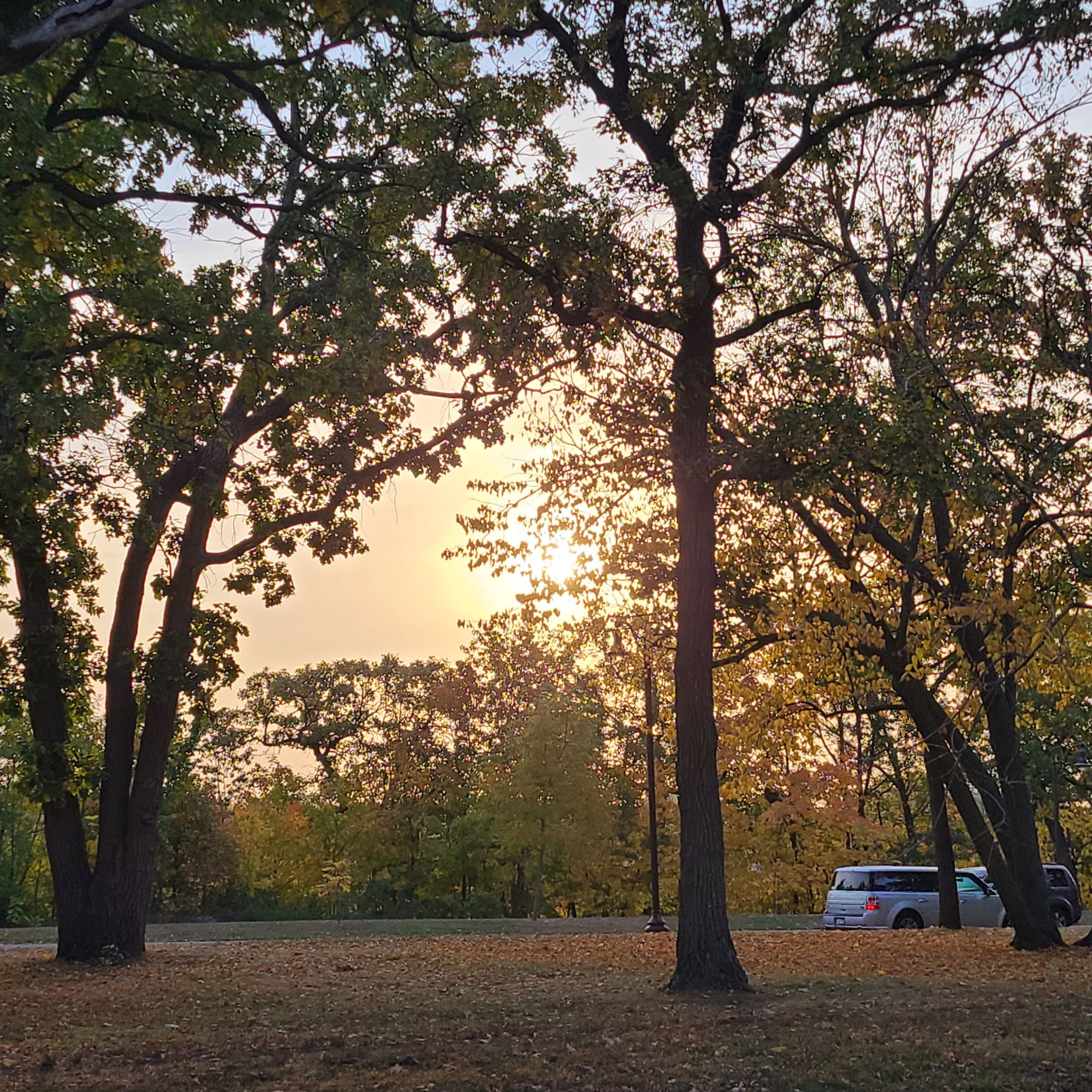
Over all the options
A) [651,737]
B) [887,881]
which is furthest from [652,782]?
[887,881]

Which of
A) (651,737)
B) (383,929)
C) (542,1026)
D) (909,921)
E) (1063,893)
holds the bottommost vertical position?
(909,921)

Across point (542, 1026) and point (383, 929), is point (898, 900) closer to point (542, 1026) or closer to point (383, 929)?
point (383, 929)

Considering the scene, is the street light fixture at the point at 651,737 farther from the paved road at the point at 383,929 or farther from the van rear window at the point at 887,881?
the van rear window at the point at 887,881

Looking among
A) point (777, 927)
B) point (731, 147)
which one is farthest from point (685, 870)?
point (777, 927)

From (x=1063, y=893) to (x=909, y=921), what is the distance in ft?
16.4

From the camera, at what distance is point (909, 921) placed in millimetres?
25359

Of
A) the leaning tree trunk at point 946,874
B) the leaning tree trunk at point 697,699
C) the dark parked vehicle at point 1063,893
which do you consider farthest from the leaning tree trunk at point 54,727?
the dark parked vehicle at point 1063,893

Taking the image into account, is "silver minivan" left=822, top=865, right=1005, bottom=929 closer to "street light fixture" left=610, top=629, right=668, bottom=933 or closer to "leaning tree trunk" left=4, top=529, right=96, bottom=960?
"street light fixture" left=610, top=629, right=668, bottom=933

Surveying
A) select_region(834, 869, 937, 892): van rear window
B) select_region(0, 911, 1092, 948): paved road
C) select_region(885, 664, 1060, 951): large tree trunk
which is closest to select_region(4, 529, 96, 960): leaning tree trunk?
select_region(0, 911, 1092, 948): paved road

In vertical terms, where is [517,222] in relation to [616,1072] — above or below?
above

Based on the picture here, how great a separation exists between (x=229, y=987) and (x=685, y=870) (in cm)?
525

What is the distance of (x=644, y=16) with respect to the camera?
11898mm

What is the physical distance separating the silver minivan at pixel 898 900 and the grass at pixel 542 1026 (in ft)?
35.2

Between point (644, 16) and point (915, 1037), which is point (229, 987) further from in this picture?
point (644, 16)
